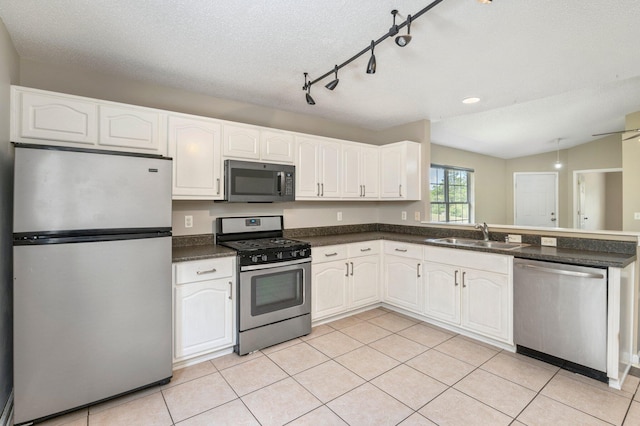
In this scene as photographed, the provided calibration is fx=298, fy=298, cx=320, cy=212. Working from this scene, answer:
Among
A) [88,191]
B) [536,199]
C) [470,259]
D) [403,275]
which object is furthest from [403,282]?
[536,199]

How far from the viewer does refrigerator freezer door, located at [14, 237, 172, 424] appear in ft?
5.48

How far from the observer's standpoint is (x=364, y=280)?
3.48 metres

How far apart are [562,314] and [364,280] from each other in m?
1.80

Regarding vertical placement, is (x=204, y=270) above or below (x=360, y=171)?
below

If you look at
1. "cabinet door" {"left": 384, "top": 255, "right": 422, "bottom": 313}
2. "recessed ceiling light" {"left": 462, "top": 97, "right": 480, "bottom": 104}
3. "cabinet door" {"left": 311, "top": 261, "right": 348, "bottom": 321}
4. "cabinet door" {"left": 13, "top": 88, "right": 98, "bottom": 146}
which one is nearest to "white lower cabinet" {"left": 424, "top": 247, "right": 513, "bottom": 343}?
"cabinet door" {"left": 384, "top": 255, "right": 422, "bottom": 313}

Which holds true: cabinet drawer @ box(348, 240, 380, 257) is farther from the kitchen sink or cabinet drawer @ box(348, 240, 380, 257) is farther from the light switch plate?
the light switch plate

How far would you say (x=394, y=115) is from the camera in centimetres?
370

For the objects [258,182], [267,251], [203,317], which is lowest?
[203,317]

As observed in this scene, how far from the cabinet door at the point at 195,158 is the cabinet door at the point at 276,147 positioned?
46 centimetres

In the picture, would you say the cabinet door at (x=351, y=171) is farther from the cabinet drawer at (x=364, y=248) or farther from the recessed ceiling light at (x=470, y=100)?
the recessed ceiling light at (x=470, y=100)

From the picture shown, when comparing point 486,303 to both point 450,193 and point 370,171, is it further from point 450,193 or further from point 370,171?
point 450,193

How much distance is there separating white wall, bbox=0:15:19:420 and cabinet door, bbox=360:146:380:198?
3197 millimetres

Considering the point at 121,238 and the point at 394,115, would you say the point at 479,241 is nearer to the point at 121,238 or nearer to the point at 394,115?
the point at 394,115

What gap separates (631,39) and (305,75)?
7.34ft
